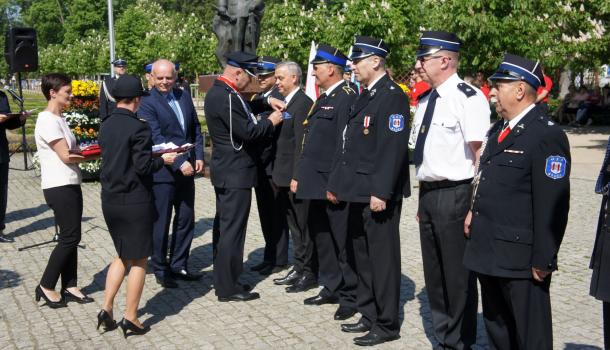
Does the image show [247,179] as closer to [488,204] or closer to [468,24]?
[488,204]

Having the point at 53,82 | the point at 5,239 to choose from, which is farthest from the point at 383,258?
the point at 5,239

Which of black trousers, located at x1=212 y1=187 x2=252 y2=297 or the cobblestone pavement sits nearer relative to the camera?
the cobblestone pavement

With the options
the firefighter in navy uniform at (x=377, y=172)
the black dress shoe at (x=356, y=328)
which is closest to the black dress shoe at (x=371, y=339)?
the firefighter in navy uniform at (x=377, y=172)

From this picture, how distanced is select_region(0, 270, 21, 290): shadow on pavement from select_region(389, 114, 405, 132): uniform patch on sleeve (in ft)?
13.7

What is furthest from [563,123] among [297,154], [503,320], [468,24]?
[503,320]

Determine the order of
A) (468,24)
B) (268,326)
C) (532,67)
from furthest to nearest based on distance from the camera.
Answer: (468,24) → (268,326) → (532,67)

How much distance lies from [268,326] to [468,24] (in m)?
15.6

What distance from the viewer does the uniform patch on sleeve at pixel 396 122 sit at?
4.81 metres

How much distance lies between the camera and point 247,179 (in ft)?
20.3

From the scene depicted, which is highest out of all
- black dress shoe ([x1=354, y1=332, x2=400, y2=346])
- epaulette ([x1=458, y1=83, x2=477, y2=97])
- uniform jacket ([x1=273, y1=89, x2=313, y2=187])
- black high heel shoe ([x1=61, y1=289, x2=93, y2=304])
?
epaulette ([x1=458, y1=83, x2=477, y2=97])

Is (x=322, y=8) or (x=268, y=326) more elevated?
(x=322, y=8)

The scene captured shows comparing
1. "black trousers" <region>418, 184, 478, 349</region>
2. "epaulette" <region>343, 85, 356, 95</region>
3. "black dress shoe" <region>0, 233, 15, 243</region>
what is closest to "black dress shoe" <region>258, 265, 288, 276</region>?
"epaulette" <region>343, 85, 356, 95</region>

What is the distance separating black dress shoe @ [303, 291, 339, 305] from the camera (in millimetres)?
6145

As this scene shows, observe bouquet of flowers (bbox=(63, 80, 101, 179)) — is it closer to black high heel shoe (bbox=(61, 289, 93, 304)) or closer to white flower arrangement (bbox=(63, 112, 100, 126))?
white flower arrangement (bbox=(63, 112, 100, 126))
